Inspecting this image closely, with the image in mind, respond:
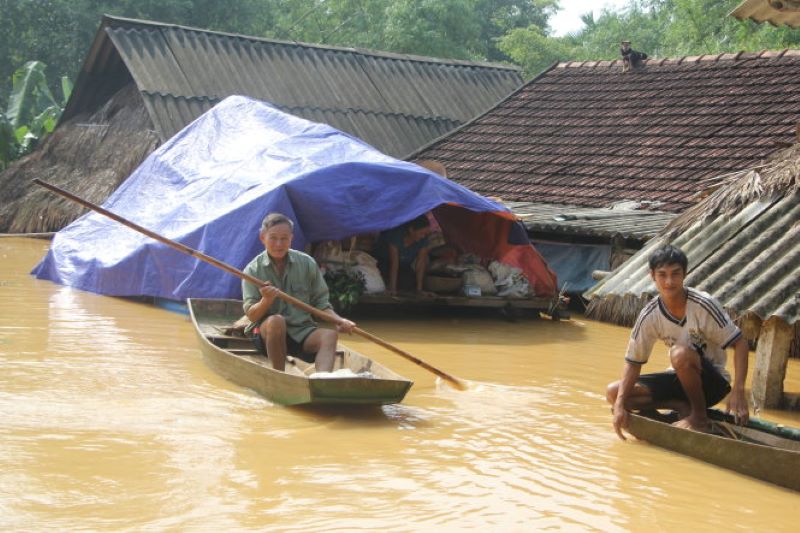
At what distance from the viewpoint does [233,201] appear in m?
11.2

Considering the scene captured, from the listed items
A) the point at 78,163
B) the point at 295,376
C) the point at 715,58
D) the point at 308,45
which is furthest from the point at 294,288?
the point at 308,45

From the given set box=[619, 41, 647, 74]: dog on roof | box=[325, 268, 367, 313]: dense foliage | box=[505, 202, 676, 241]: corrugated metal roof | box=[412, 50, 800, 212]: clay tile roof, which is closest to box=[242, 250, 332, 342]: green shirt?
box=[325, 268, 367, 313]: dense foliage

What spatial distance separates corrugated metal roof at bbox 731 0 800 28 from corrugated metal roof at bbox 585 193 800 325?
1339 mm

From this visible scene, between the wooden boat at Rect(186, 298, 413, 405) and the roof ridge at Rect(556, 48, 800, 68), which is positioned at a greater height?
the roof ridge at Rect(556, 48, 800, 68)

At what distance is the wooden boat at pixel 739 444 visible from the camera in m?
5.57

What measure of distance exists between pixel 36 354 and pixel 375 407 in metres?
3.06

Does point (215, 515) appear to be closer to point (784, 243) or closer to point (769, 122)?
point (784, 243)

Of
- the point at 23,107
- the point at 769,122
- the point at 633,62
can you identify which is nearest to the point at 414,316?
the point at 769,122

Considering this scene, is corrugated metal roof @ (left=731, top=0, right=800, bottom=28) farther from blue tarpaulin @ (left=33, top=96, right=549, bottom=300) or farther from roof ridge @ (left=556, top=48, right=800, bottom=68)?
roof ridge @ (left=556, top=48, right=800, bottom=68)

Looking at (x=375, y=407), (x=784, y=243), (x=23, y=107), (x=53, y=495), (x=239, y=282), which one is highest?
(x=23, y=107)

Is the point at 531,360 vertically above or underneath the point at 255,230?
underneath

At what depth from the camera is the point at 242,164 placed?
468 inches

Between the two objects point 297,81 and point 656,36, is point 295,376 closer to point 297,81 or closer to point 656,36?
point 297,81

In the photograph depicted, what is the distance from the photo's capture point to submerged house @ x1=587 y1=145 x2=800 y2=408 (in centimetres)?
731
